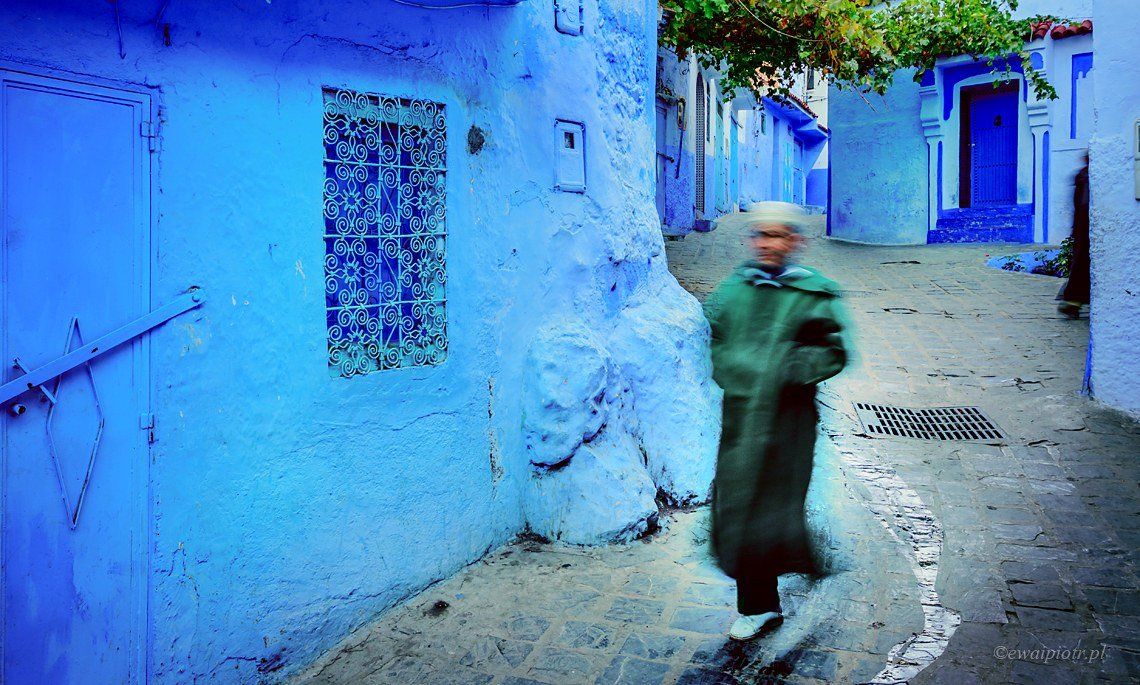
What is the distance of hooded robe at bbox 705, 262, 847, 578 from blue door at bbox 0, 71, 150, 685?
232 cm

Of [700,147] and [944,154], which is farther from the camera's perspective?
[700,147]

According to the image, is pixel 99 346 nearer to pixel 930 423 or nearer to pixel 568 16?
pixel 568 16

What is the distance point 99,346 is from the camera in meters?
2.90

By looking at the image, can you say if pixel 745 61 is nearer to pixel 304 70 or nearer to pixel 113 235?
pixel 304 70

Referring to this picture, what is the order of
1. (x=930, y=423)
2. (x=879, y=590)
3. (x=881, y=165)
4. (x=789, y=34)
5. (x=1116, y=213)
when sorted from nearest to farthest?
(x=879, y=590)
(x=1116, y=213)
(x=930, y=423)
(x=789, y=34)
(x=881, y=165)

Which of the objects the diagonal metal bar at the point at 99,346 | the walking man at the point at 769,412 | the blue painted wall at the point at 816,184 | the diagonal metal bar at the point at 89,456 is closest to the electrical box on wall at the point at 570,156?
the walking man at the point at 769,412

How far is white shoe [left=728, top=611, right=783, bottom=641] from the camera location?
3512 millimetres

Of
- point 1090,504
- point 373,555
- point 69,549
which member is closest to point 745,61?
point 1090,504

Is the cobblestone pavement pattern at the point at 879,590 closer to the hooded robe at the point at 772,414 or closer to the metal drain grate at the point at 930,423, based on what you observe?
the metal drain grate at the point at 930,423

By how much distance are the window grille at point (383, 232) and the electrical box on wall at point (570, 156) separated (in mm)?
922

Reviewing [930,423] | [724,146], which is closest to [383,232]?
[930,423]

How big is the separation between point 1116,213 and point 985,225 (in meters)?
9.66

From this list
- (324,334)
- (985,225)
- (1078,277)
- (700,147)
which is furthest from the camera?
(700,147)

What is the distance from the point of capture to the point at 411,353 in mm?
4242
